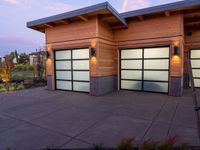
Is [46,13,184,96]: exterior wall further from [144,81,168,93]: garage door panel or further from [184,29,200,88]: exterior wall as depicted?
[184,29,200,88]: exterior wall

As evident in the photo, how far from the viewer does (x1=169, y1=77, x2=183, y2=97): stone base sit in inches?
294

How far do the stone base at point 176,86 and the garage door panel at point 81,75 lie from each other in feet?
14.3

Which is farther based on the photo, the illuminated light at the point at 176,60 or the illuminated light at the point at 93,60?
the illuminated light at the point at 93,60

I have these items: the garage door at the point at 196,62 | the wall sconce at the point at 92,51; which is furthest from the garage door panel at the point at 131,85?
the garage door at the point at 196,62

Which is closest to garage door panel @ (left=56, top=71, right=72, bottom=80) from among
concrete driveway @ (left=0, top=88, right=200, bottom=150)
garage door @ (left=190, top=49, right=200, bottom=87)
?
concrete driveway @ (left=0, top=88, right=200, bottom=150)

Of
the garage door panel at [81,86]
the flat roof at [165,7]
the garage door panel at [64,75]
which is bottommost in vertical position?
the garage door panel at [81,86]

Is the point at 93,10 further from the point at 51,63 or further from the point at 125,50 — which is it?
the point at 51,63

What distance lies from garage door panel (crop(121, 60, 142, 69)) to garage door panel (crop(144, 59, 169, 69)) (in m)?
0.36

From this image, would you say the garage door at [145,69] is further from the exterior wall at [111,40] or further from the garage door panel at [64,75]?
the garage door panel at [64,75]

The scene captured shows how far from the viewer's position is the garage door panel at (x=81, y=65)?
851cm

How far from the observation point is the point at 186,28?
971 cm

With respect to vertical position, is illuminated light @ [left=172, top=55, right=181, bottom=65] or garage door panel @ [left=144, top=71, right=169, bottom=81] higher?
illuminated light @ [left=172, top=55, right=181, bottom=65]

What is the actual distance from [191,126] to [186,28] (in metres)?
7.97

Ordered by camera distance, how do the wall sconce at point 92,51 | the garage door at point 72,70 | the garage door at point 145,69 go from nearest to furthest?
1. the wall sconce at point 92,51
2. the garage door at point 145,69
3. the garage door at point 72,70
